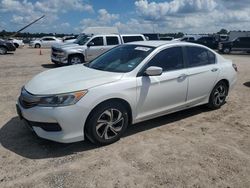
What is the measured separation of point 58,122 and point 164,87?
78.4 inches

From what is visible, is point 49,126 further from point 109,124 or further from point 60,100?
point 109,124

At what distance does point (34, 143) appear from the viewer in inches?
179

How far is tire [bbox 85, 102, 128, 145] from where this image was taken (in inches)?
168

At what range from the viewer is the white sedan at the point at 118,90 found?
4094 millimetres

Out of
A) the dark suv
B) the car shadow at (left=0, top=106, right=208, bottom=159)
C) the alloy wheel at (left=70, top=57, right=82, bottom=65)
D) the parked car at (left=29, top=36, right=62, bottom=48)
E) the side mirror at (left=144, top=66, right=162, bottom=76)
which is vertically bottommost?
the dark suv

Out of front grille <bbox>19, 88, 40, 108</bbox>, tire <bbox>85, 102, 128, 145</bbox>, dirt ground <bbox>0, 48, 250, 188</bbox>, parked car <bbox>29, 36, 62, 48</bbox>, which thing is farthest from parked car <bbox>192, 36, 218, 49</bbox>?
front grille <bbox>19, 88, 40, 108</bbox>

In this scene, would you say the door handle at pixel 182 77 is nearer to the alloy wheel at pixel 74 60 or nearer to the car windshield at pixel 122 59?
the car windshield at pixel 122 59

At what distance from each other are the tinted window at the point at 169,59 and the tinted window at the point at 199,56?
28 cm

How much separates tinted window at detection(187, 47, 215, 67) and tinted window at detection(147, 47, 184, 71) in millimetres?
277

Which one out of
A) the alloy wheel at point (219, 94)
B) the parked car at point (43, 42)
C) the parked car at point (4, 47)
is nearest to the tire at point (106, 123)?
the alloy wheel at point (219, 94)

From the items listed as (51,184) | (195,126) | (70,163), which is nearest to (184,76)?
(195,126)

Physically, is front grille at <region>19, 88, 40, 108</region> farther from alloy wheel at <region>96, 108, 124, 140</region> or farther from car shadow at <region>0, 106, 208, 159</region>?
alloy wheel at <region>96, 108, 124, 140</region>

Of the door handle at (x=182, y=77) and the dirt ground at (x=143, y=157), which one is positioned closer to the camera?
the dirt ground at (x=143, y=157)

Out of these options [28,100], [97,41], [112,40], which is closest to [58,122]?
[28,100]
